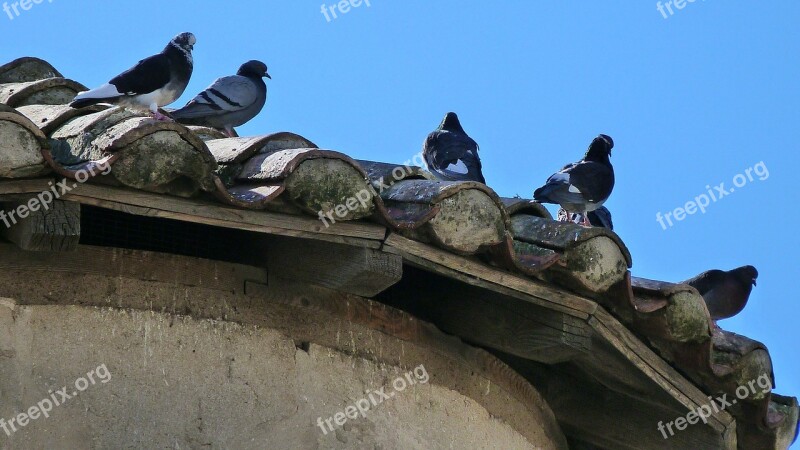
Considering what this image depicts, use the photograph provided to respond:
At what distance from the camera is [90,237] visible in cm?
490

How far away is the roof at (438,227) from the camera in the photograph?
437 cm

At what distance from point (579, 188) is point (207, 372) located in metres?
5.22

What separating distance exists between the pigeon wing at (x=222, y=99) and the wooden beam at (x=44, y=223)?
404 cm

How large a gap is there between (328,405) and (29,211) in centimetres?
131

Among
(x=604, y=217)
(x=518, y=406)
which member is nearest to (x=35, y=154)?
(x=518, y=406)

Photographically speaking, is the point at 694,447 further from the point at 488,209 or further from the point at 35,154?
the point at 35,154

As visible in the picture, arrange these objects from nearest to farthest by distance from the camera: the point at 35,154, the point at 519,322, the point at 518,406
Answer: the point at 35,154, the point at 519,322, the point at 518,406

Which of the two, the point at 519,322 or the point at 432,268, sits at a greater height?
the point at 432,268

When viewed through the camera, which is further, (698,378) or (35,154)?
(698,378)

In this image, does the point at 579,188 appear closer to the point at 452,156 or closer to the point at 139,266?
the point at 452,156

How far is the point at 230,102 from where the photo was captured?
8.76 m

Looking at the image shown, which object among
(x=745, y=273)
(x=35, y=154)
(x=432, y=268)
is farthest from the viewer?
(x=745, y=273)

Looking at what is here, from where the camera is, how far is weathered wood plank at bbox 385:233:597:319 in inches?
193

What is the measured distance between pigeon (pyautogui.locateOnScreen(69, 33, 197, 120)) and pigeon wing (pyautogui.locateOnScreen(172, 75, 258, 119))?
7.7 inches
